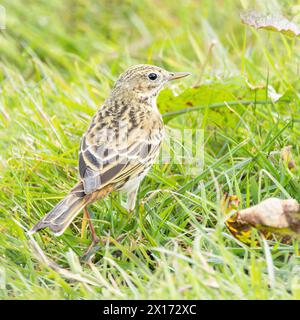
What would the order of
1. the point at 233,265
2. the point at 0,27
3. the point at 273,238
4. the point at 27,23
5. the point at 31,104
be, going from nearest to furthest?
the point at 233,265 → the point at 273,238 → the point at 31,104 → the point at 0,27 → the point at 27,23

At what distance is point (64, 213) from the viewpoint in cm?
487

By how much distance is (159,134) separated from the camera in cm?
572

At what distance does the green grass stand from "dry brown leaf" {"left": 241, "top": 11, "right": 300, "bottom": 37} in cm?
36

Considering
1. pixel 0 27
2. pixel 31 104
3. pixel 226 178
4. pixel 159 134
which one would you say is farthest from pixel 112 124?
pixel 0 27

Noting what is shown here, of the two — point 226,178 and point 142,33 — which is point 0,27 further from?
point 226,178

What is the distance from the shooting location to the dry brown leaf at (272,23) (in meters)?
5.52

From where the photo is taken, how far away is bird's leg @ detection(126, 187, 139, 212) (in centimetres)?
539

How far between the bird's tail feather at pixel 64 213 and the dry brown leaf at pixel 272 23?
66.7 inches

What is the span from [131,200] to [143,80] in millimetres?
1160

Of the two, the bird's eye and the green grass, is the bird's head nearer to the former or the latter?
the bird's eye
